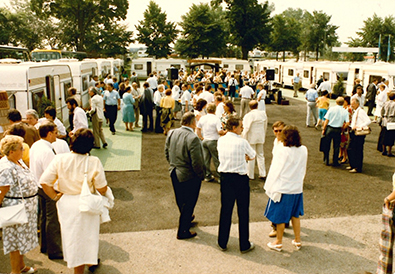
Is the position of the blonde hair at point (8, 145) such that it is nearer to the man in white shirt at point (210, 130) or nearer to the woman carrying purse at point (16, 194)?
the woman carrying purse at point (16, 194)

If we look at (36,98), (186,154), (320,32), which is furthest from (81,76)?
(320,32)

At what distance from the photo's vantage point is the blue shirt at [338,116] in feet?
28.4

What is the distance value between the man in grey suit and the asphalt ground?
1.37 ft

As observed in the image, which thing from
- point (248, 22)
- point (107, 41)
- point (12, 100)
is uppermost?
point (248, 22)

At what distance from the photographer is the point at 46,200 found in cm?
469

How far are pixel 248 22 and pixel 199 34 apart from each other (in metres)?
7.24

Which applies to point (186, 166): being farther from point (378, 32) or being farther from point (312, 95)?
point (378, 32)

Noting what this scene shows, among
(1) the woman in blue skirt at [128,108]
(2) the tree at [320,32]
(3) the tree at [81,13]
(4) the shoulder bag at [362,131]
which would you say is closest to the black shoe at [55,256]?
(4) the shoulder bag at [362,131]

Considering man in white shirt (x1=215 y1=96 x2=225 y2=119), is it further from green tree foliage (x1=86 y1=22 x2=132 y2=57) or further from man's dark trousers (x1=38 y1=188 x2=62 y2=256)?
green tree foliage (x1=86 y1=22 x2=132 y2=57)

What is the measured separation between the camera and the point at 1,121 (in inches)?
311

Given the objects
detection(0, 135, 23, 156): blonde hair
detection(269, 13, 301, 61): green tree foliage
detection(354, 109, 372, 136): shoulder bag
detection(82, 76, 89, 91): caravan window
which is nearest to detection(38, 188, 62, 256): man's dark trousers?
detection(0, 135, 23, 156): blonde hair

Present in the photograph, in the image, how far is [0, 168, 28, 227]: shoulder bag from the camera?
3926 mm

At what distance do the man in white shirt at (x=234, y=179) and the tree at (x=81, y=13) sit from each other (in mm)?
48052

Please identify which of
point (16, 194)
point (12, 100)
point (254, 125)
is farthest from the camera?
point (12, 100)
